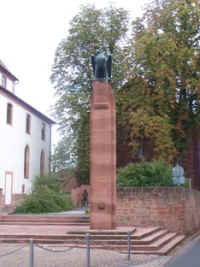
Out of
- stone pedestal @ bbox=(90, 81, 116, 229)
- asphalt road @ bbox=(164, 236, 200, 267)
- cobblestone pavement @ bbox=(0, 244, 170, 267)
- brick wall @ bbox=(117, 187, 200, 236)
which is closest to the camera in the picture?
cobblestone pavement @ bbox=(0, 244, 170, 267)

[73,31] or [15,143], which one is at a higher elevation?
[73,31]

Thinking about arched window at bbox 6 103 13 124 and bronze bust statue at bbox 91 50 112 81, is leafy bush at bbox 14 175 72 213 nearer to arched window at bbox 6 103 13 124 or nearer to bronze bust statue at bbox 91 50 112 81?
arched window at bbox 6 103 13 124

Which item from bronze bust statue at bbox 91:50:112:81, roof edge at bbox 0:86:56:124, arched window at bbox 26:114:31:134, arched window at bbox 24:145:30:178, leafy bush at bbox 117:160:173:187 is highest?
roof edge at bbox 0:86:56:124

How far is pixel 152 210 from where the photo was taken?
18594mm

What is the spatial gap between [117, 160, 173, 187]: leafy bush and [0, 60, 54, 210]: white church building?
11.4 meters

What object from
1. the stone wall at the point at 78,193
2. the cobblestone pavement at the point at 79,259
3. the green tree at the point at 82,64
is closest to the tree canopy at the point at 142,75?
the green tree at the point at 82,64

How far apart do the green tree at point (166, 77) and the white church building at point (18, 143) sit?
9766 mm

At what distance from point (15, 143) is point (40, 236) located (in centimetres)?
1983

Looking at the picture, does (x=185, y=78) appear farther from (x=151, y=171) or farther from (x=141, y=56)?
(x=151, y=171)

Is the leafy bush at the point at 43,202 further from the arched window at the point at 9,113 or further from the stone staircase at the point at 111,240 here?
the stone staircase at the point at 111,240

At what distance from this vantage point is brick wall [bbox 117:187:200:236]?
1856 centimetres

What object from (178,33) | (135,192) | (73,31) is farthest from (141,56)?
(135,192)

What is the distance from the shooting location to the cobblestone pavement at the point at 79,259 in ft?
36.4

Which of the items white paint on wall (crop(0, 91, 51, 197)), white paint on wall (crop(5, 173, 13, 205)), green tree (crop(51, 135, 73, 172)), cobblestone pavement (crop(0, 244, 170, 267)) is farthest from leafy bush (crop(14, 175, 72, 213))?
cobblestone pavement (crop(0, 244, 170, 267))
